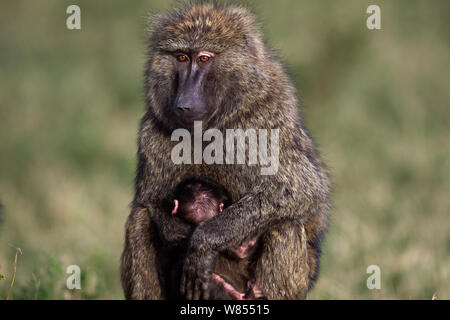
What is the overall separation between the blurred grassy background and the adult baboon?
3.62 feet

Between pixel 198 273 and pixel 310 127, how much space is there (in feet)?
22.7

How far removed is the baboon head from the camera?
4605 millimetres

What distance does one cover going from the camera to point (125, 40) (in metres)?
13.6

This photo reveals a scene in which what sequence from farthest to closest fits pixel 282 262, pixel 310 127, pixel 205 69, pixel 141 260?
pixel 310 127 < pixel 141 260 < pixel 205 69 < pixel 282 262

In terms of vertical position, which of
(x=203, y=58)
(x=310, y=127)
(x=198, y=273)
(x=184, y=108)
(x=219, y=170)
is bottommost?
(x=198, y=273)

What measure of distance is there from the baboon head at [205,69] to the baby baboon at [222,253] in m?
0.36

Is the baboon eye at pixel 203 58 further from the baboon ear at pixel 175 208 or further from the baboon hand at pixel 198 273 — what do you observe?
the baboon hand at pixel 198 273

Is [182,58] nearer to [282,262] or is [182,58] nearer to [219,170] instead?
[219,170]

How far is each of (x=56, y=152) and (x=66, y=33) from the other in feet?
12.6

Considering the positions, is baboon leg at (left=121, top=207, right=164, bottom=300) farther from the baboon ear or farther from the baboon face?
the baboon face

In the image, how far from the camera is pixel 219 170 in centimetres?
466

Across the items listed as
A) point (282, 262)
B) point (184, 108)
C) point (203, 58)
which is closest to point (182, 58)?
point (203, 58)

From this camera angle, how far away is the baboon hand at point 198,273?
4.42 m

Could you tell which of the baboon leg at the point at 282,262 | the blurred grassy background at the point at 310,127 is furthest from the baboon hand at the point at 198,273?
the blurred grassy background at the point at 310,127
